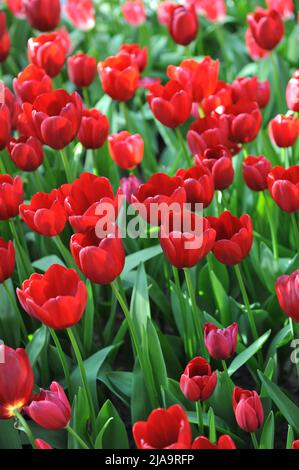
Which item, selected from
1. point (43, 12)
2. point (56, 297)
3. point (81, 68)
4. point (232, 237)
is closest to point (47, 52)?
point (81, 68)

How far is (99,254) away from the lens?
1.26 metres

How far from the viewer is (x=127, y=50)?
2.08m

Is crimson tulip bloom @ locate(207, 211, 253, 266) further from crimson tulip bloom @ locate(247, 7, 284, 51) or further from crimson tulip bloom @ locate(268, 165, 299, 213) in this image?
crimson tulip bloom @ locate(247, 7, 284, 51)

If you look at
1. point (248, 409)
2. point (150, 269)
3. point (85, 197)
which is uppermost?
point (85, 197)

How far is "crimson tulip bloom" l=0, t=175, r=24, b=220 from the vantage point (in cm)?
155

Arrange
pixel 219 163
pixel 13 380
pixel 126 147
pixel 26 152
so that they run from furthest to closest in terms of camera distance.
Answer: pixel 126 147 < pixel 26 152 < pixel 219 163 < pixel 13 380

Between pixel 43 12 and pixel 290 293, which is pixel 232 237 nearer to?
pixel 290 293

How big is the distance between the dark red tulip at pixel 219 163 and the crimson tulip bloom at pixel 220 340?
0.34 meters

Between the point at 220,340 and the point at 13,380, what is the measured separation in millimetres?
324

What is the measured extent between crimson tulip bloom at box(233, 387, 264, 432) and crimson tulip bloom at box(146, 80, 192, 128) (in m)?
0.67

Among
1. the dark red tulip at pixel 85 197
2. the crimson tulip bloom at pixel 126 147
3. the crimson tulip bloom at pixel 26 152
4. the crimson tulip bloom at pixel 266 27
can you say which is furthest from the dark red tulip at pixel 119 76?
the dark red tulip at pixel 85 197

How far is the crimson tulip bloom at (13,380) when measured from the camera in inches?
46.7

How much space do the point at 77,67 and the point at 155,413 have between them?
120 cm
